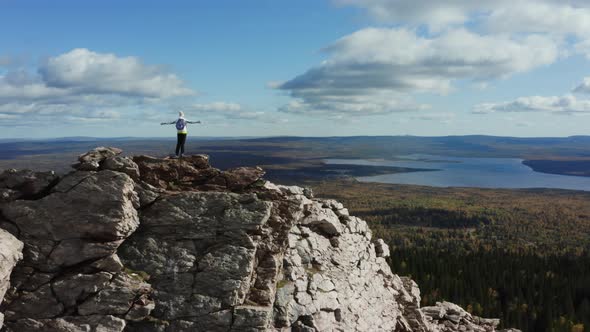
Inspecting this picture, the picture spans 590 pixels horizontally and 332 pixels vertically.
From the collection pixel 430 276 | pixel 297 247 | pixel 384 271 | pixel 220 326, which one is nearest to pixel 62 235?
pixel 220 326

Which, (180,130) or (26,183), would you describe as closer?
(26,183)

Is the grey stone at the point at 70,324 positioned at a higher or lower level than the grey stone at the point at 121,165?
lower

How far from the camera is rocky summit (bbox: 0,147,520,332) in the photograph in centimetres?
2272

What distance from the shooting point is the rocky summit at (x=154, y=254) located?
22719mm

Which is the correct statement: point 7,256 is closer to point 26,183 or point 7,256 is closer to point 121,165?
point 26,183

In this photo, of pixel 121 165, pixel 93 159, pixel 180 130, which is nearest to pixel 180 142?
pixel 180 130

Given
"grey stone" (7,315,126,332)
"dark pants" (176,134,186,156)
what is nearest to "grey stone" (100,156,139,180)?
"dark pants" (176,134,186,156)

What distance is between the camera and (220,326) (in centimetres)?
2397

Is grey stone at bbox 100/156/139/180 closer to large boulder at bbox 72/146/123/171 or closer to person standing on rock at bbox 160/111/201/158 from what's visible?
large boulder at bbox 72/146/123/171

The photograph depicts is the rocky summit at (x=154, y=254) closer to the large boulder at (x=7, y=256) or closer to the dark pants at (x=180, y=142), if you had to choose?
the large boulder at (x=7, y=256)

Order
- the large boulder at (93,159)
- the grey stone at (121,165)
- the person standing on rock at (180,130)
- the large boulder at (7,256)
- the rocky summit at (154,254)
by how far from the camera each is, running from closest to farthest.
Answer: the large boulder at (7,256)
the rocky summit at (154,254)
the large boulder at (93,159)
the grey stone at (121,165)
the person standing on rock at (180,130)

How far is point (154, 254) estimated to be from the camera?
25.1 m

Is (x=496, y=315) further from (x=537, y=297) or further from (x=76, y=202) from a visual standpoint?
(x=76, y=202)

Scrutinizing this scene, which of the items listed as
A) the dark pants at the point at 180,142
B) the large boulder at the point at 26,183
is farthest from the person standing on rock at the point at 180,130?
the large boulder at the point at 26,183
